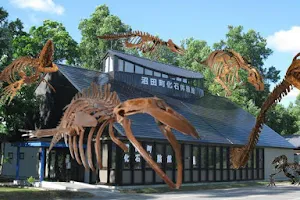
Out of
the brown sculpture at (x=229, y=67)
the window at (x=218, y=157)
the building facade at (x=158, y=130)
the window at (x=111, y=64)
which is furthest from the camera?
the window at (x=111, y=64)

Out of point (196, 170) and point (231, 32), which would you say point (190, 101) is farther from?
point (231, 32)

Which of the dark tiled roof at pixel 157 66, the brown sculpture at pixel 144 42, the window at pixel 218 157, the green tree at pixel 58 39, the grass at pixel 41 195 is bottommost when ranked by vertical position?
the grass at pixel 41 195

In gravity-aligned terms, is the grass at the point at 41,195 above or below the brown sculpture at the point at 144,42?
below

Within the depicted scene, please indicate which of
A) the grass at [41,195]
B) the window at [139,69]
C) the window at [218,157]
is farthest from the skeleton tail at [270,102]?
the window at [139,69]

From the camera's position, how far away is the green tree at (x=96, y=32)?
44.1 meters

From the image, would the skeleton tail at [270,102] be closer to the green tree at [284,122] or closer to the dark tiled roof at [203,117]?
the dark tiled roof at [203,117]

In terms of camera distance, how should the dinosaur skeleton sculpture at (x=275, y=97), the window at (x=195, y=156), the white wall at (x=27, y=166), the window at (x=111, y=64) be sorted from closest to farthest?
the dinosaur skeleton sculpture at (x=275, y=97)
the window at (x=195, y=156)
the white wall at (x=27, y=166)
the window at (x=111, y=64)

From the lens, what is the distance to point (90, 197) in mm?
16953

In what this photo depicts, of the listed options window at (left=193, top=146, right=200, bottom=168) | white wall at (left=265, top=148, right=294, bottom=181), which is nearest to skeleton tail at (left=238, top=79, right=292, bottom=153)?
window at (left=193, top=146, right=200, bottom=168)

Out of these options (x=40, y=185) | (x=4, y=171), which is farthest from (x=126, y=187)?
(x=4, y=171)

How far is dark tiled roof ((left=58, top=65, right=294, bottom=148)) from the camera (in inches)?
863

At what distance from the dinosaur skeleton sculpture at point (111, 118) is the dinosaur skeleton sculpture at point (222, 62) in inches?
27.3

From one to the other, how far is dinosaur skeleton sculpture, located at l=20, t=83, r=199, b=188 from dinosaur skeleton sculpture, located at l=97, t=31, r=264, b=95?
69cm

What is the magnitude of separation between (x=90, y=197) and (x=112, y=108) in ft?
46.6
